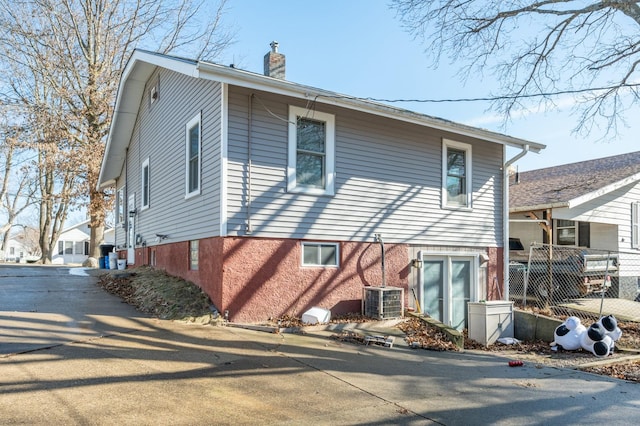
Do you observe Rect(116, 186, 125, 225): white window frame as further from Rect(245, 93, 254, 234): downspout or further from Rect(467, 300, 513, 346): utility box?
Rect(467, 300, 513, 346): utility box

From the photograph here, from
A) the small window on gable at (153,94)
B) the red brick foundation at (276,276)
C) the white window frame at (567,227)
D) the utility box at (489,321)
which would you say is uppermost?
the small window on gable at (153,94)

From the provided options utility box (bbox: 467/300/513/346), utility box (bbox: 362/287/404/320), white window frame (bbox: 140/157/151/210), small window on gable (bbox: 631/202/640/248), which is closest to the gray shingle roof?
small window on gable (bbox: 631/202/640/248)

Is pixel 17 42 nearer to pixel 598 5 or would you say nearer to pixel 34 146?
pixel 34 146

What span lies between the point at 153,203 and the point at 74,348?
23.3 feet

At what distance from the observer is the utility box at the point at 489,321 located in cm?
998

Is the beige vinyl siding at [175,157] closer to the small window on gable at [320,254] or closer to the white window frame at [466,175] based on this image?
the small window on gable at [320,254]

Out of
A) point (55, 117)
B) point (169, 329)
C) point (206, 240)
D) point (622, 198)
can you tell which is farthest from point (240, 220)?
point (55, 117)

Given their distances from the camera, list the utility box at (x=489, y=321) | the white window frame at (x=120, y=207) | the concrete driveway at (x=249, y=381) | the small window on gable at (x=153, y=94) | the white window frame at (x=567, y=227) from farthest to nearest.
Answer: the white window frame at (x=567, y=227), the white window frame at (x=120, y=207), the small window on gable at (x=153, y=94), the utility box at (x=489, y=321), the concrete driveway at (x=249, y=381)

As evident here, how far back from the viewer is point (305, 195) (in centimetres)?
933

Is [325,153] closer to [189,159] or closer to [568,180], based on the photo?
[189,159]

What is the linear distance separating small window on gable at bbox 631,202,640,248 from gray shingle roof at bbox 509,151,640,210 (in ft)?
4.98

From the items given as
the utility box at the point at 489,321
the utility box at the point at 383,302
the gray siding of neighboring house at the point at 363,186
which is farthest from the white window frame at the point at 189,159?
the utility box at the point at 489,321

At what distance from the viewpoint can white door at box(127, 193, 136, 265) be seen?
14641 mm

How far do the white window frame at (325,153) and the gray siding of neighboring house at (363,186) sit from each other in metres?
0.11
